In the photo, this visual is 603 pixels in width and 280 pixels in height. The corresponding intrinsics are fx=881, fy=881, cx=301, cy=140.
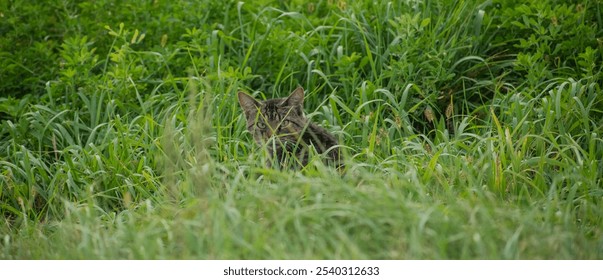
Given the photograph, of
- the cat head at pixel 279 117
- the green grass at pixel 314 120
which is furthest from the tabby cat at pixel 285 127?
the green grass at pixel 314 120

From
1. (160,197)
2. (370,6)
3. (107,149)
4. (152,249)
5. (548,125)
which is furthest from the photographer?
(370,6)

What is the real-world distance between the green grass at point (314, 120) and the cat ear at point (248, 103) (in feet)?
0.75

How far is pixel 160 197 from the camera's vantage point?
5.18 m

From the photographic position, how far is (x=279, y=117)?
5664 mm

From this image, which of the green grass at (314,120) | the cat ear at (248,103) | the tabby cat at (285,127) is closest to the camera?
the green grass at (314,120)

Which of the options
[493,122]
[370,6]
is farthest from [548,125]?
[370,6]

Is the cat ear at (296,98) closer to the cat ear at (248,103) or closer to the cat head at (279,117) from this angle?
the cat head at (279,117)

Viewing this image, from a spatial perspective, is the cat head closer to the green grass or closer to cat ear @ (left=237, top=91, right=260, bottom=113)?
cat ear @ (left=237, top=91, right=260, bottom=113)

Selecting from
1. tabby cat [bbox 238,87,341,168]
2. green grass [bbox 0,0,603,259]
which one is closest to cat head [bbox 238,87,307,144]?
tabby cat [bbox 238,87,341,168]

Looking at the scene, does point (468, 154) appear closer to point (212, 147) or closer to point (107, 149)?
point (212, 147)

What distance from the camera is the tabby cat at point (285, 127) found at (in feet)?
18.2

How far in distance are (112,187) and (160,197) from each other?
617 mm

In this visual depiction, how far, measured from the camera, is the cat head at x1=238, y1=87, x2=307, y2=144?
564cm

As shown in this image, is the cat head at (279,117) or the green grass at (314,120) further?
the cat head at (279,117)
